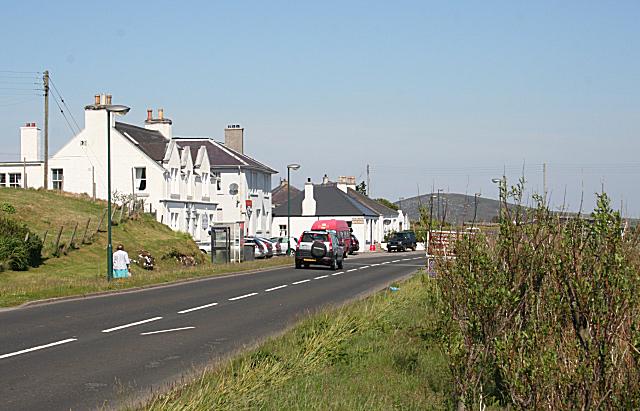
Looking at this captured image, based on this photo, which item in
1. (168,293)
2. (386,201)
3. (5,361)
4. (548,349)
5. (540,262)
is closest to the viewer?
(548,349)

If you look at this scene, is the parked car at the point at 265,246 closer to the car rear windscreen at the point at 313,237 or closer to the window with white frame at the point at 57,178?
the car rear windscreen at the point at 313,237

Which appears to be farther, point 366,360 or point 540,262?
point 366,360

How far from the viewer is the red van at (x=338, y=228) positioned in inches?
2556

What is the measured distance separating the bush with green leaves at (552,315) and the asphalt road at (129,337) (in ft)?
12.5

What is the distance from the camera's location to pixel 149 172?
58938 mm

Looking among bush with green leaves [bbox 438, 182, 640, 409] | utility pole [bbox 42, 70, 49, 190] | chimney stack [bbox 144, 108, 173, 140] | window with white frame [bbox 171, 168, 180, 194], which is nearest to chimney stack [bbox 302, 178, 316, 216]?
chimney stack [bbox 144, 108, 173, 140]

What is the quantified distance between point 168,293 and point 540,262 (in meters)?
18.8

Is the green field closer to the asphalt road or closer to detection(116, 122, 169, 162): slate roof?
the asphalt road

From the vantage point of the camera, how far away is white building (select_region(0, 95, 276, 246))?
195 feet

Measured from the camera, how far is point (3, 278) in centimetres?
3231

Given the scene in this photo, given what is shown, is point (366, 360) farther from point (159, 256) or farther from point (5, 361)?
point (159, 256)

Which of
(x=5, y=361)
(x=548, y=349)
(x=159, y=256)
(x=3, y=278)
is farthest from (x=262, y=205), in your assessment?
(x=548, y=349)

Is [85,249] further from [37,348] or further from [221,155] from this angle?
[221,155]

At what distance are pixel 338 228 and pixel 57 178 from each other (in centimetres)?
2053
